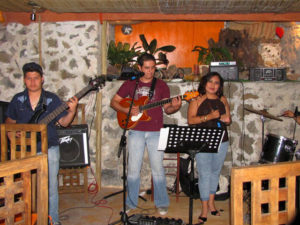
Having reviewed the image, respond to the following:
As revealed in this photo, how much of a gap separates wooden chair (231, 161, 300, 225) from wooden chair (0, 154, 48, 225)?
3.08 ft

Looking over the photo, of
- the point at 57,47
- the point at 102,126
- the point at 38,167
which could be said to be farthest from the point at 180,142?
the point at 57,47

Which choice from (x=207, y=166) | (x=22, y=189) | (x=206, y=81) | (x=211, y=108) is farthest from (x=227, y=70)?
(x=22, y=189)

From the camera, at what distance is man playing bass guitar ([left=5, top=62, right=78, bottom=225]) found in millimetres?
2924

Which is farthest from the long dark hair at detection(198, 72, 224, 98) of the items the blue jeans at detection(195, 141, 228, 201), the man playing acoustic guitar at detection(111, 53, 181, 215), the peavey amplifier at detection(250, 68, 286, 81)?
the peavey amplifier at detection(250, 68, 286, 81)

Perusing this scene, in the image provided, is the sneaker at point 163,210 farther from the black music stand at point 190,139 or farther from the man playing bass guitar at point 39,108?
the man playing bass guitar at point 39,108

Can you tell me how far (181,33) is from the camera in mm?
5902

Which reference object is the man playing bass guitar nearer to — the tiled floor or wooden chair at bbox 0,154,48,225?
A: the tiled floor

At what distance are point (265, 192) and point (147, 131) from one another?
2120 millimetres

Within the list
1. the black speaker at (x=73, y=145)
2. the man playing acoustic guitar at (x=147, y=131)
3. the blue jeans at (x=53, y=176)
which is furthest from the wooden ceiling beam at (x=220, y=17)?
the blue jeans at (x=53, y=176)

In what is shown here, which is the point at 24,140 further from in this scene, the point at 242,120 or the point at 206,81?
the point at 242,120

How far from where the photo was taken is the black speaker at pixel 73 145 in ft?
12.9

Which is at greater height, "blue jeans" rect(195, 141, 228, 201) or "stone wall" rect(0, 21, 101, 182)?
"stone wall" rect(0, 21, 101, 182)

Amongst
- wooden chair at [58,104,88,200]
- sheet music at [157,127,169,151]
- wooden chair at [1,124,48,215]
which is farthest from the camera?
wooden chair at [58,104,88,200]

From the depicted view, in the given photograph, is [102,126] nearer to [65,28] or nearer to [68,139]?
[68,139]
